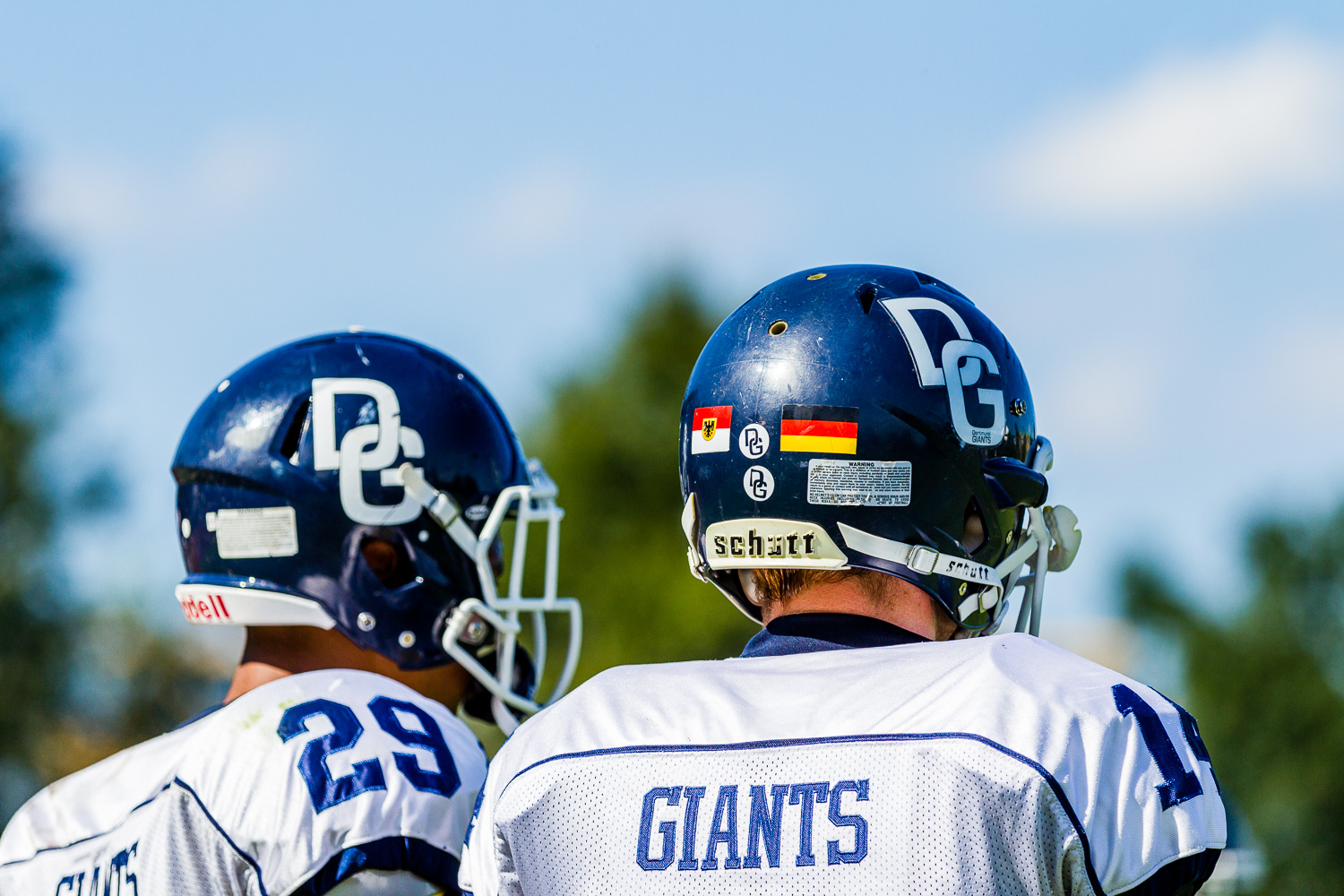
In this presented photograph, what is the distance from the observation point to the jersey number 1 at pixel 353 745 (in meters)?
2.80

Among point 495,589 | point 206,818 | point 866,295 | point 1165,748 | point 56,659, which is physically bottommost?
point 56,659

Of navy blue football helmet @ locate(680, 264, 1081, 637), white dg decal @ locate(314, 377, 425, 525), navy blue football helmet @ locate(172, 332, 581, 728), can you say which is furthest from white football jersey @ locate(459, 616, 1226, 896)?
white dg decal @ locate(314, 377, 425, 525)

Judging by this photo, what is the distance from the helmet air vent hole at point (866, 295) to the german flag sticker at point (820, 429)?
23 cm

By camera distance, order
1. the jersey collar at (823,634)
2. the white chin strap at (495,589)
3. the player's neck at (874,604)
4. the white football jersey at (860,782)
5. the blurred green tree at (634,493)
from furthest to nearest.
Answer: the blurred green tree at (634,493) → the white chin strap at (495,589) → the player's neck at (874,604) → the jersey collar at (823,634) → the white football jersey at (860,782)

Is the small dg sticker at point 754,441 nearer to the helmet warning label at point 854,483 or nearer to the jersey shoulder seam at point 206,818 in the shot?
the helmet warning label at point 854,483

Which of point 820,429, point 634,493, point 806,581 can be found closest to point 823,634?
point 806,581

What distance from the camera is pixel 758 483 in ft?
8.96

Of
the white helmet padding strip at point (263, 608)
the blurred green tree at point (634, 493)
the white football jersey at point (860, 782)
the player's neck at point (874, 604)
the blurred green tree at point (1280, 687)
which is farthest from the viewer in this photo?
the blurred green tree at point (634, 493)

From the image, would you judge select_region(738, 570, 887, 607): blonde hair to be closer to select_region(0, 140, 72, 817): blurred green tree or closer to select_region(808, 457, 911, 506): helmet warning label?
select_region(808, 457, 911, 506): helmet warning label

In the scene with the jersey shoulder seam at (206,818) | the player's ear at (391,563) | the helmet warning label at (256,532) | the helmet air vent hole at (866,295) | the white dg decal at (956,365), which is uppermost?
the helmet air vent hole at (866,295)

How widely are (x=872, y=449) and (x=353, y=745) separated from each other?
45.2 inches

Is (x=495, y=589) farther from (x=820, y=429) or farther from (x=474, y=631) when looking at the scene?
(x=820, y=429)

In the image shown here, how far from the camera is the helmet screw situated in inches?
141

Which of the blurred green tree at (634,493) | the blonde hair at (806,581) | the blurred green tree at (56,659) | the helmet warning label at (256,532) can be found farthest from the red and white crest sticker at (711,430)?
the blurred green tree at (56,659)
